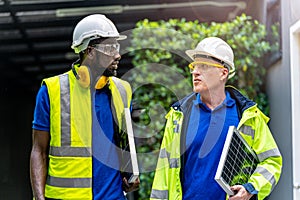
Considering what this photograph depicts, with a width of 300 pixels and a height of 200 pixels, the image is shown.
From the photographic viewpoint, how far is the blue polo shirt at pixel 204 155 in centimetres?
418

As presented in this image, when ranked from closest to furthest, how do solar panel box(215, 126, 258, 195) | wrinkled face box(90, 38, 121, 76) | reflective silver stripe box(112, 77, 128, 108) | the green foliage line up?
solar panel box(215, 126, 258, 195) → wrinkled face box(90, 38, 121, 76) → reflective silver stripe box(112, 77, 128, 108) → the green foliage

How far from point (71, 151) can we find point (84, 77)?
0.45m

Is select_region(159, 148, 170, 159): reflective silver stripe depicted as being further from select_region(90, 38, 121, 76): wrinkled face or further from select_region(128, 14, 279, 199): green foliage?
select_region(128, 14, 279, 199): green foliage

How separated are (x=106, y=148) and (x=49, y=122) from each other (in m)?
0.37

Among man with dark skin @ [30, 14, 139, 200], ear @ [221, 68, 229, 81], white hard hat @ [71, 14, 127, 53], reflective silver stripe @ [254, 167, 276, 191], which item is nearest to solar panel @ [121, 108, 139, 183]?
man with dark skin @ [30, 14, 139, 200]

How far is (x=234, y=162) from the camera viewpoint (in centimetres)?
406

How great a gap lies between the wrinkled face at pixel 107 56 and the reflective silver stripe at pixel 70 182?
655 millimetres

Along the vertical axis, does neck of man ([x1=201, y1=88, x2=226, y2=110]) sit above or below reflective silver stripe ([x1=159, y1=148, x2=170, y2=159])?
above

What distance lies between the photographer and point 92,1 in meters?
9.18

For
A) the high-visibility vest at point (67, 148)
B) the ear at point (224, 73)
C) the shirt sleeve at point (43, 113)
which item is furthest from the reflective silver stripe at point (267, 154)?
the shirt sleeve at point (43, 113)

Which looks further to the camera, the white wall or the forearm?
the white wall

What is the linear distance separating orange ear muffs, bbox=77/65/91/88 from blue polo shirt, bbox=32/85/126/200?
16cm

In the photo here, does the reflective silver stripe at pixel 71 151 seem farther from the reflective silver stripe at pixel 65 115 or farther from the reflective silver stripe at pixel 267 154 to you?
the reflective silver stripe at pixel 267 154

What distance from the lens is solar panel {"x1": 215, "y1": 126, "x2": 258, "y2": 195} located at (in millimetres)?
3906
